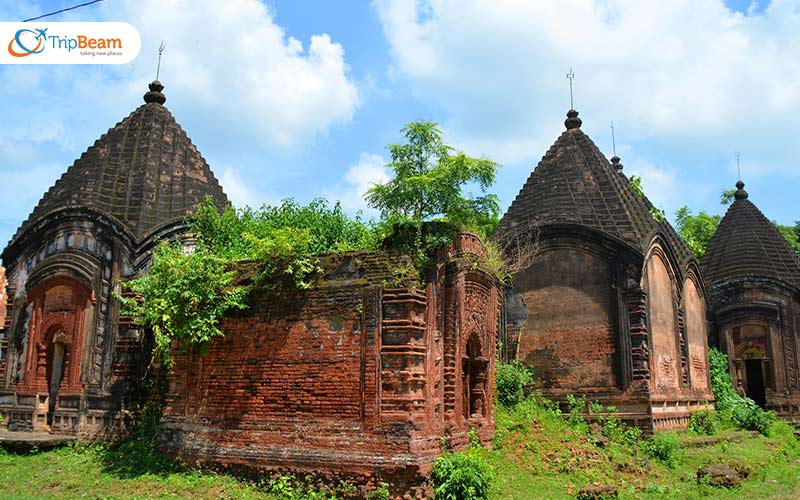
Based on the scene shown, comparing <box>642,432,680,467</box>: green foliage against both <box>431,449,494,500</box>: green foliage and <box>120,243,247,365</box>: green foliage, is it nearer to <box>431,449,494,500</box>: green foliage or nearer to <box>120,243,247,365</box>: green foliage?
<box>431,449,494,500</box>: green foliage

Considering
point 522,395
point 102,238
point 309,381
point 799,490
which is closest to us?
point 309,381

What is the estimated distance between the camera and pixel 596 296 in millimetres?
16672

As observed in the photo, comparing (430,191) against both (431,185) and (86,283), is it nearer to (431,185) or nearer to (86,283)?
(431,185)

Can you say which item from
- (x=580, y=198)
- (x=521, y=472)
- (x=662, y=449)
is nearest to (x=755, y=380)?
(x=580, y=198)

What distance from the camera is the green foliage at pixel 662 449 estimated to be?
46.1ft

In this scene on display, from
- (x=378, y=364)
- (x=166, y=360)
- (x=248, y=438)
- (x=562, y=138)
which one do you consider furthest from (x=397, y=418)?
(x=562, y=138)

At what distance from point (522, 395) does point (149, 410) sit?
7520mm

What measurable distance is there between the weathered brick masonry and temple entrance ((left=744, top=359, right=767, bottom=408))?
15.3 metres

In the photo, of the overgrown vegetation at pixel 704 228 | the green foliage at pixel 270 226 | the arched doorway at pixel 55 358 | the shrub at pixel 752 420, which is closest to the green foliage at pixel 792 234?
the overgrown vegetation at pixel 704 228

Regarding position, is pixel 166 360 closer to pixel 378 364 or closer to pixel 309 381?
pixel 309 381

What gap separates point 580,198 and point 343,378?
9339 mm

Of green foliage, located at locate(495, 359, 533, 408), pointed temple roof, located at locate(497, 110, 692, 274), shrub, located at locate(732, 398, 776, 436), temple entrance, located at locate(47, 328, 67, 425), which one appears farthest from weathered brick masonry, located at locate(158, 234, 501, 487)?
shrub, located at locate(732, 398, 776, 436)

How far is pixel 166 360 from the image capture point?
39.4 feet

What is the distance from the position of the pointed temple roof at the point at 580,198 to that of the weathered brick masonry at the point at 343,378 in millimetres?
5723
